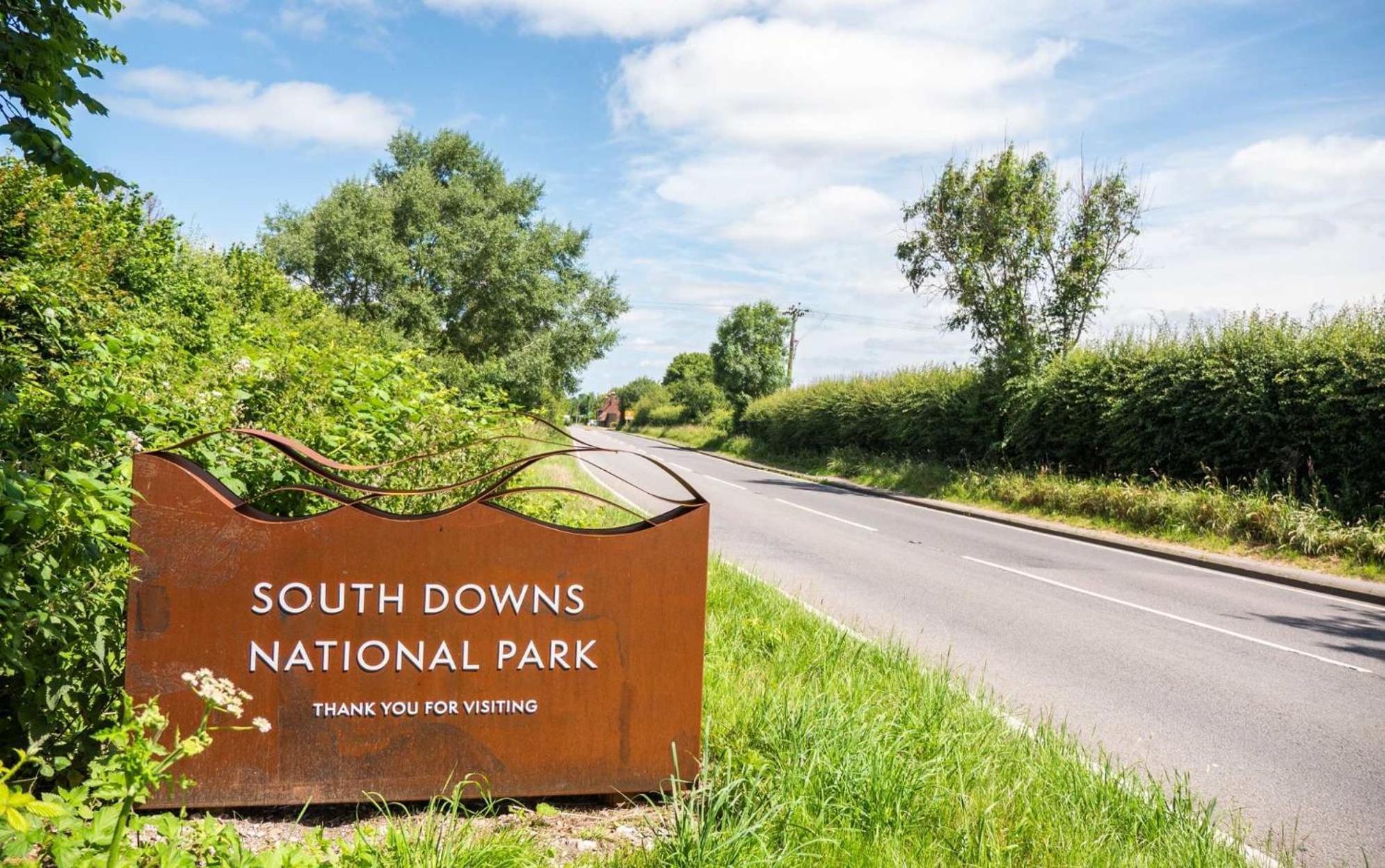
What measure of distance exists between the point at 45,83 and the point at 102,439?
3.85m

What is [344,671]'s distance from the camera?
9.93 feet

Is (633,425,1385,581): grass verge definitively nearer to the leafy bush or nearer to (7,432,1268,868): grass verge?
(7,432,1268,868): grass verge

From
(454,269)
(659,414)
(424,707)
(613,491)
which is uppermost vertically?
(454,269)

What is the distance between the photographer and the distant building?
479 ft

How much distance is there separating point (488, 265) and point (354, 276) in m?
4.92

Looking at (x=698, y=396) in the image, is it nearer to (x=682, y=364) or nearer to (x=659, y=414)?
(x=659, y=414)

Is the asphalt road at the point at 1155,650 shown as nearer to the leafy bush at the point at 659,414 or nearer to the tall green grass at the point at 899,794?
the tall green grass at the point at 899,794

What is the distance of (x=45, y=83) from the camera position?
576 cm

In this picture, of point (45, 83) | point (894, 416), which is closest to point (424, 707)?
point (45, 83)

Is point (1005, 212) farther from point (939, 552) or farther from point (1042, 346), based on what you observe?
point (939, 552)

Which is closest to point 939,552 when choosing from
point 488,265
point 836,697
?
point 836,697

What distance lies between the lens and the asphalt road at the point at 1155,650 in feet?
15.3

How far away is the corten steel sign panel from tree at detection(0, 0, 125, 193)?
12.6 ft

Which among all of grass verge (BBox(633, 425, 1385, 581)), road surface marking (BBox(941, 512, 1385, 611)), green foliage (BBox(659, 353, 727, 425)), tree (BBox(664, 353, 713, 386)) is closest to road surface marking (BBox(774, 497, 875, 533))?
road surface marking (BBox(941, 512, 1385, 611))
